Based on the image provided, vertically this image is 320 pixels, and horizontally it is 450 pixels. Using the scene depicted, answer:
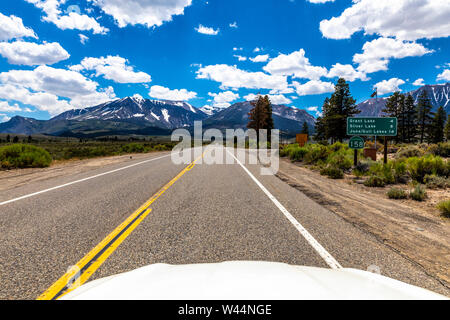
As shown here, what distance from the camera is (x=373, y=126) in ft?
40.4

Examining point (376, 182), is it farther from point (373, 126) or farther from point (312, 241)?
point (312, 241)

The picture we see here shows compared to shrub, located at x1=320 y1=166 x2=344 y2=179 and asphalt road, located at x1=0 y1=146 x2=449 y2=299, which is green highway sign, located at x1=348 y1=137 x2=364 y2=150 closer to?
shrub, located at x1=320 y1=166 x2=344 y2=179

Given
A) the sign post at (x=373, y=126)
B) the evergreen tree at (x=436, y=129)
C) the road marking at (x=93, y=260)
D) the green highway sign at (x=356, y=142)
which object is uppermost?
the evergreen tree at (x=436, y=129)

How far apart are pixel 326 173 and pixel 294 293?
36.1ft

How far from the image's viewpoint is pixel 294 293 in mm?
1581

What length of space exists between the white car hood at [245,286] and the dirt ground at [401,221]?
179cm

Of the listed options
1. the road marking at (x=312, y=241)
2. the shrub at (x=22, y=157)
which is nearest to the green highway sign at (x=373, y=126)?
the road marking at (x=312, y=241)

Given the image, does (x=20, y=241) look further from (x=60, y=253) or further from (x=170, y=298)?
(x=170, y=298)

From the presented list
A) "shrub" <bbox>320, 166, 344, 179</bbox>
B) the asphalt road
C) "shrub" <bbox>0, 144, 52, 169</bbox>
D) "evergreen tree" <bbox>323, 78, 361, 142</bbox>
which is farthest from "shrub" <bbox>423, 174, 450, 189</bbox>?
"evergreen tree" <bbox>323, 78, 361, 142</bbox>

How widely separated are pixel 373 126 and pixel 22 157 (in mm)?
19974

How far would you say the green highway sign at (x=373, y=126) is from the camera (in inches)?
474

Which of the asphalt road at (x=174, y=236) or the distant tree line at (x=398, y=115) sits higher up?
the distant tree line at (x=398, y=115)

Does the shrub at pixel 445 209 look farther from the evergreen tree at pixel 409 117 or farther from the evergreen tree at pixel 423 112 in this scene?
the evergreen tree at pixel 423 112
